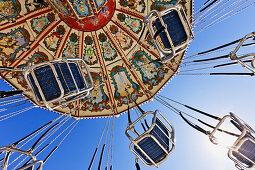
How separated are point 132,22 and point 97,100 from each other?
3487 millimetres

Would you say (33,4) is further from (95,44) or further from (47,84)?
(47,84)

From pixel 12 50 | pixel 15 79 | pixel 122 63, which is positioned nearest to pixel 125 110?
pixel 122 63

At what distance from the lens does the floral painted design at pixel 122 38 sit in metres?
8.85

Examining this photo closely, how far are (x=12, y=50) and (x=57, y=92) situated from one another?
17.2 ft

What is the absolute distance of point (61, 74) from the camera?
13.2 ft

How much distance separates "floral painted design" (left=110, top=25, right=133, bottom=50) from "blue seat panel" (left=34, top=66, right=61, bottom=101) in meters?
5.47

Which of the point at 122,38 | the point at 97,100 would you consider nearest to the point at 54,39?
the point at 122,38

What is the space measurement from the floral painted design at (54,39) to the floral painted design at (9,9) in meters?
1.36

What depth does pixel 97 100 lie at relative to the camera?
9.02m

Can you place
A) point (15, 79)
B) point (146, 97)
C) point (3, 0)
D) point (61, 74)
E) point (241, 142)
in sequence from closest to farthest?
point (241, 142) → point (61, 74) → point (3, 0) → point (15, 79) → point (146, 97)

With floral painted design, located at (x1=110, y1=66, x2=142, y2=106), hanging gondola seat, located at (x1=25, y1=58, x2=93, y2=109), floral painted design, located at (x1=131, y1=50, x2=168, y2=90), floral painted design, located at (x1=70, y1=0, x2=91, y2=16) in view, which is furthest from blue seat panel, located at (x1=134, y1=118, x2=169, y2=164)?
floral painted design, located at (x1=70, y1=0, x2=91, y2=16)

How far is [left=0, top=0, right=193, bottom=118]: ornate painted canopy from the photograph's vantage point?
7.74 meters

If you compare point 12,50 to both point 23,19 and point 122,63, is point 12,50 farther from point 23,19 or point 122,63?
point 122,63

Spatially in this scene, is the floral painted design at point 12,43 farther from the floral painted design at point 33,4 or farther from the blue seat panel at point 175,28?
the blue seat panel at point 175,28
